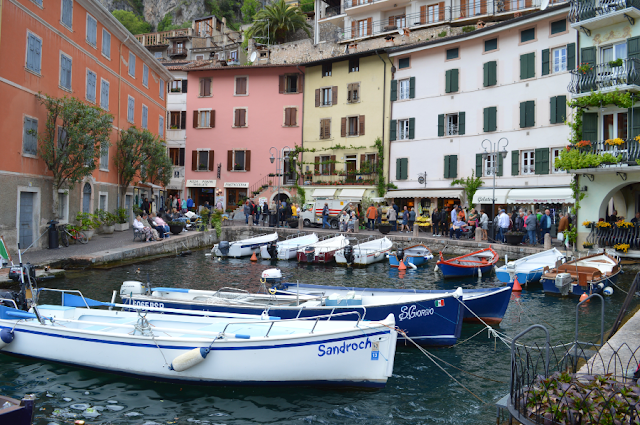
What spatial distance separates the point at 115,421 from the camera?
6836 millimetres

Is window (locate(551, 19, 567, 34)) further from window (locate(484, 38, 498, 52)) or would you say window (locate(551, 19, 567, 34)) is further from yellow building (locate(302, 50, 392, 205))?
yellow building (locate(302, 50, 392, 205))

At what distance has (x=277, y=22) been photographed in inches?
1954

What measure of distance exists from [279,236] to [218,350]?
2301cm

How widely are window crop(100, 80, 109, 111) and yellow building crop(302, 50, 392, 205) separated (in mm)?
15942

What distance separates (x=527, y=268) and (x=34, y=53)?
66.0 ft

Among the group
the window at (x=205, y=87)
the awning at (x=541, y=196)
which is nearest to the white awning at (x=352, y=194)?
the awning at (x=541, y=196)

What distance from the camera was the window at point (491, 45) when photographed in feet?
102

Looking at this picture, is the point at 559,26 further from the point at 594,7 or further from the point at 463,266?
the point at 463,266

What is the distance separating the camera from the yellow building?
119 feet

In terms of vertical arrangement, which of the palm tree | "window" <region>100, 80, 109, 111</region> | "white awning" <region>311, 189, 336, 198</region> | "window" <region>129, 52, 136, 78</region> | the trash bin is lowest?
the trash bin

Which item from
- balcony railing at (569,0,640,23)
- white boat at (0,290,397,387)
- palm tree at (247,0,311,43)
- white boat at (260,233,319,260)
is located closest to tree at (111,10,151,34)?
palm tree at (247,0,311,43)

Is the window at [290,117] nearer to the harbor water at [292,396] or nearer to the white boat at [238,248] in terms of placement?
the white boat at [238,248]

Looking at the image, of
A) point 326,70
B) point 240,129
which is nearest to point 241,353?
point 326,70

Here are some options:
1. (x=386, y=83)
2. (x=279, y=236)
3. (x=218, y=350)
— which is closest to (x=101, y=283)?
(x=218, y=350)
